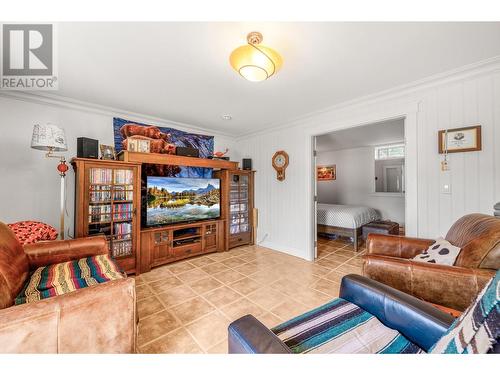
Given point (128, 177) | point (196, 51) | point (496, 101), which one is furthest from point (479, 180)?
point (128, 177)

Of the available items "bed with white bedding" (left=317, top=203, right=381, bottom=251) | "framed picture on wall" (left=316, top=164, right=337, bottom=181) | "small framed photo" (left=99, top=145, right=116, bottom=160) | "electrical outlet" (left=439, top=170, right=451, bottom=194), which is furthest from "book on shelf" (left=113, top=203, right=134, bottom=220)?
"framed picture on wall" (left=316, top=164, right=337, bottom=181)

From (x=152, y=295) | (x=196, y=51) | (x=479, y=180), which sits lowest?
(x=152, y=295)

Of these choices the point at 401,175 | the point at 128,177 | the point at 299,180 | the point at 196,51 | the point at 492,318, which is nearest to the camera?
the point at 492,318

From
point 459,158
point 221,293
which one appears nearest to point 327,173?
point 459,158

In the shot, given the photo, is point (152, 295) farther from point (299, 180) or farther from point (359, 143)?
point (359, 143)

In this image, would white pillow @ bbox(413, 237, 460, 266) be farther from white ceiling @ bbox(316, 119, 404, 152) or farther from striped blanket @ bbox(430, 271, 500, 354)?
white ceiling @ bbox(316, 119, 404, 152)

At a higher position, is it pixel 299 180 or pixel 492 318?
pixel 299 180

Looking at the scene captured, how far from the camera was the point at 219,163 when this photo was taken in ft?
11.8

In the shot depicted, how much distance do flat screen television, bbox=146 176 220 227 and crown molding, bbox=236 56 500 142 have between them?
74.4 inches

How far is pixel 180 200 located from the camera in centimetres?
326

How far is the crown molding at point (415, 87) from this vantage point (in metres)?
1.89

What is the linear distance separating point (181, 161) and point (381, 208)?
540 centimetres

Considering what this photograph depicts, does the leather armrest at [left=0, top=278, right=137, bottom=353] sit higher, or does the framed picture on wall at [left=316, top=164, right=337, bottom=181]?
the framed picture on wall at [left=316, top=164, right=337, bottom=181]

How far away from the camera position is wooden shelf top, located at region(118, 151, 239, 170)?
274cm
